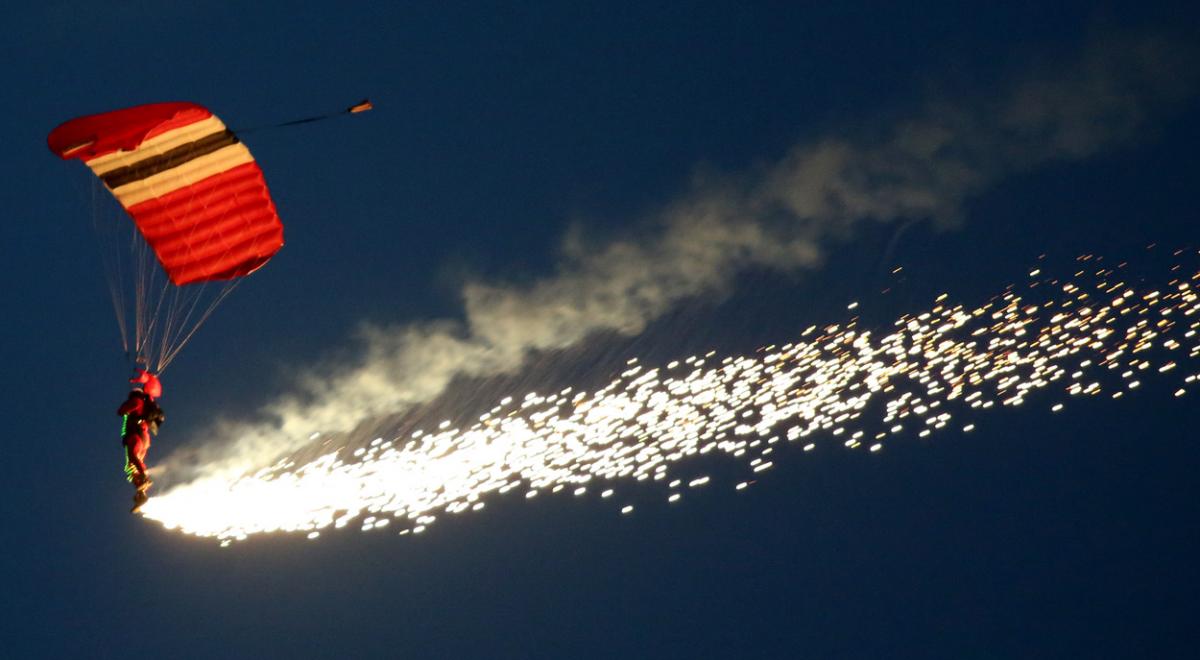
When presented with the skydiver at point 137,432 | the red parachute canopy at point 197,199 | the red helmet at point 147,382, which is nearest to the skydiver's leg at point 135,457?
the skydiver at point 137,432

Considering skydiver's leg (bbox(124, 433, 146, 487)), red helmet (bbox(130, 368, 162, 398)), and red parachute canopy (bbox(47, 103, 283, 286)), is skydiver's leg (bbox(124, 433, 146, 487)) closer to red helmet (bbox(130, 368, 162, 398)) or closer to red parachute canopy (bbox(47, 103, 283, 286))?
red helmet (bbox(130, 368, 162, 398))

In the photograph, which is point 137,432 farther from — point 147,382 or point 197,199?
point 197,199

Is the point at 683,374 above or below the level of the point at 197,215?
below

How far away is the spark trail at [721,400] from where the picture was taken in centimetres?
1919

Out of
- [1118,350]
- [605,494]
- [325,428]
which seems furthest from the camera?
[605,494]

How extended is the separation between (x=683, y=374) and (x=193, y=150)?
18.3 feet

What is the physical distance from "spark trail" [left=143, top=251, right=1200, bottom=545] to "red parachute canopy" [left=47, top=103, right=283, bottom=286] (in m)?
3.22

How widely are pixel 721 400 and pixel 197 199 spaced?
573 cm

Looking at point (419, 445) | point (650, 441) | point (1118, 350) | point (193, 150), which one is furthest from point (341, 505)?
point (1118, 350)

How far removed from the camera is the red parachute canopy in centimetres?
1684

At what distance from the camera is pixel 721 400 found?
19.4 metres

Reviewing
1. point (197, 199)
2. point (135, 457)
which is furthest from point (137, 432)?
point (197, 199)

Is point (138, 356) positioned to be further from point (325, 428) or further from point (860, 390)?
point (860, 390)

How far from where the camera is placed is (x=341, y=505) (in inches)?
778
